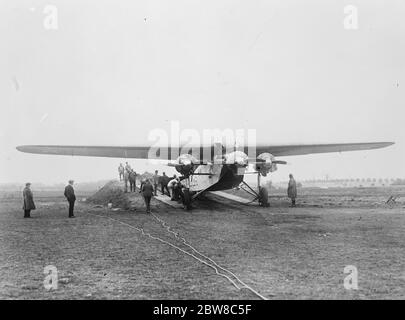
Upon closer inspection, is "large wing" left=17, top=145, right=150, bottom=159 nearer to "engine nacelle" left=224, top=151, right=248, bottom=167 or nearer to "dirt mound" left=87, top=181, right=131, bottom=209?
"dirt mound" left=87, top=181, right=131, bottom=209

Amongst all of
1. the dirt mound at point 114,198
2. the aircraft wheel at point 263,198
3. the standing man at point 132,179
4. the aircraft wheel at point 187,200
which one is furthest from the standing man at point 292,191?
the standing man at point 132,179

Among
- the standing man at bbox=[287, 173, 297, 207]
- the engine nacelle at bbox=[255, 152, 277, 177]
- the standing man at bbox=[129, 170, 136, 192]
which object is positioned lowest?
the standing man at bbox=[287, 173, 297, 207]

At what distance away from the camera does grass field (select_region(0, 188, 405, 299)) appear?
6.06 meters

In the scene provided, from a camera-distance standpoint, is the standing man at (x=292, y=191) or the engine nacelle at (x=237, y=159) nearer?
the engine nacelle at (x=237, y=159)

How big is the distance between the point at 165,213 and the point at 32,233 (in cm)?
661

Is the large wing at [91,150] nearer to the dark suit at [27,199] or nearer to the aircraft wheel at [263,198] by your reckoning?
the dark suit at [27,199]

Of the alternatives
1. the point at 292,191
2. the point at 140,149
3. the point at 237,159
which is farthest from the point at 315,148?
the point at 140,149

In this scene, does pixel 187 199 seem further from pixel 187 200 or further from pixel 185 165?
pixel 185 165

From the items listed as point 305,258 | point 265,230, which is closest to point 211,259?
point 305,258

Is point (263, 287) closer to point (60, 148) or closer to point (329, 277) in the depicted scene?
point (329, 277)

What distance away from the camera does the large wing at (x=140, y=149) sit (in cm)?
2061

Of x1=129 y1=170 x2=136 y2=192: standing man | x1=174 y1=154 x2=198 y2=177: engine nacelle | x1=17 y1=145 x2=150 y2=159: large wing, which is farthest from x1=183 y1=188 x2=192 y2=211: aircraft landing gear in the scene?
x1=129 y1=170 x2=136 y2=192: standing man

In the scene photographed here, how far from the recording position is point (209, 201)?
23.0 m
